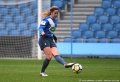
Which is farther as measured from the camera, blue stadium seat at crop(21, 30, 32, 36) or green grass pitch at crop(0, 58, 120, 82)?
blue stadium seat at crop(21, 30, 32, 36)

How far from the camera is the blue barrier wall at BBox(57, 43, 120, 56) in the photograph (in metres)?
22.5

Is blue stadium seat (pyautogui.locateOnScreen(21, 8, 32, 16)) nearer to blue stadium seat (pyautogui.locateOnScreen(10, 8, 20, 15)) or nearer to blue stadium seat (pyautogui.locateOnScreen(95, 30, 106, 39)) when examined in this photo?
blue stadium seat (pyautogui.locateOnScreen(10, 8, 20, 15))

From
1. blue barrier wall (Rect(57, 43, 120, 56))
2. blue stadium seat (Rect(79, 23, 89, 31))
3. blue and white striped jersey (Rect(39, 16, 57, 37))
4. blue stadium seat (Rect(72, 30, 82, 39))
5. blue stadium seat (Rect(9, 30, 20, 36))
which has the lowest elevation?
blue barrier wall (Rect(57, 43, 120, 56))

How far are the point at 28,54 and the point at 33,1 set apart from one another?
295 centimetres

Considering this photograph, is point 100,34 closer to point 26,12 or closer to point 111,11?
point 111,11

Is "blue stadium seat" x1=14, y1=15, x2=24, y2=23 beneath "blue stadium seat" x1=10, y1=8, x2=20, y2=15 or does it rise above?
beneath

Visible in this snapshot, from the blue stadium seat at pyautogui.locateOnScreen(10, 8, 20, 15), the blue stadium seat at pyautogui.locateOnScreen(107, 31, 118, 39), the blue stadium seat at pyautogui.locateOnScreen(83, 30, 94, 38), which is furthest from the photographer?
the blue stadium seat at pyautogui.locateOnScreen(83, 30, 94, 38)

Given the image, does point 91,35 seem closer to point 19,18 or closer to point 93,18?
point 93,18

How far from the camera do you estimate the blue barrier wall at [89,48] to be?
73.7ft

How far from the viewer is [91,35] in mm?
24406

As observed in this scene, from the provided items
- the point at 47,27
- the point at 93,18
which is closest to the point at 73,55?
the point at 93,18

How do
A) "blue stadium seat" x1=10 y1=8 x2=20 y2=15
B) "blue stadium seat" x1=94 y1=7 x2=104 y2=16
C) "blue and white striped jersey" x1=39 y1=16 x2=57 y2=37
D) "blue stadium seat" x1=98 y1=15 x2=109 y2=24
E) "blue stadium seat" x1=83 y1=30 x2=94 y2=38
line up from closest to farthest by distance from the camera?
"blue and white striped jersey" x1=39 y1=16 x2=57 y2=37, "blue stadium seat" x1=10 y1=8 x2=20 y2=15, "blue stadium seat" x1=83 y1=30 x2=94 y2=38, "blue stadium seat" x1=98 y1=15 x2=109 y2=24, "blue stadium seat" x1=94 y1=7 x2=104 y2=16

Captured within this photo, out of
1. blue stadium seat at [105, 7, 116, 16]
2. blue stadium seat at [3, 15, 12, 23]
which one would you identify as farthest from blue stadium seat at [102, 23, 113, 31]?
blue stadium seat at [3, 15, 12, 23]

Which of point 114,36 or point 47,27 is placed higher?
point 47,27
